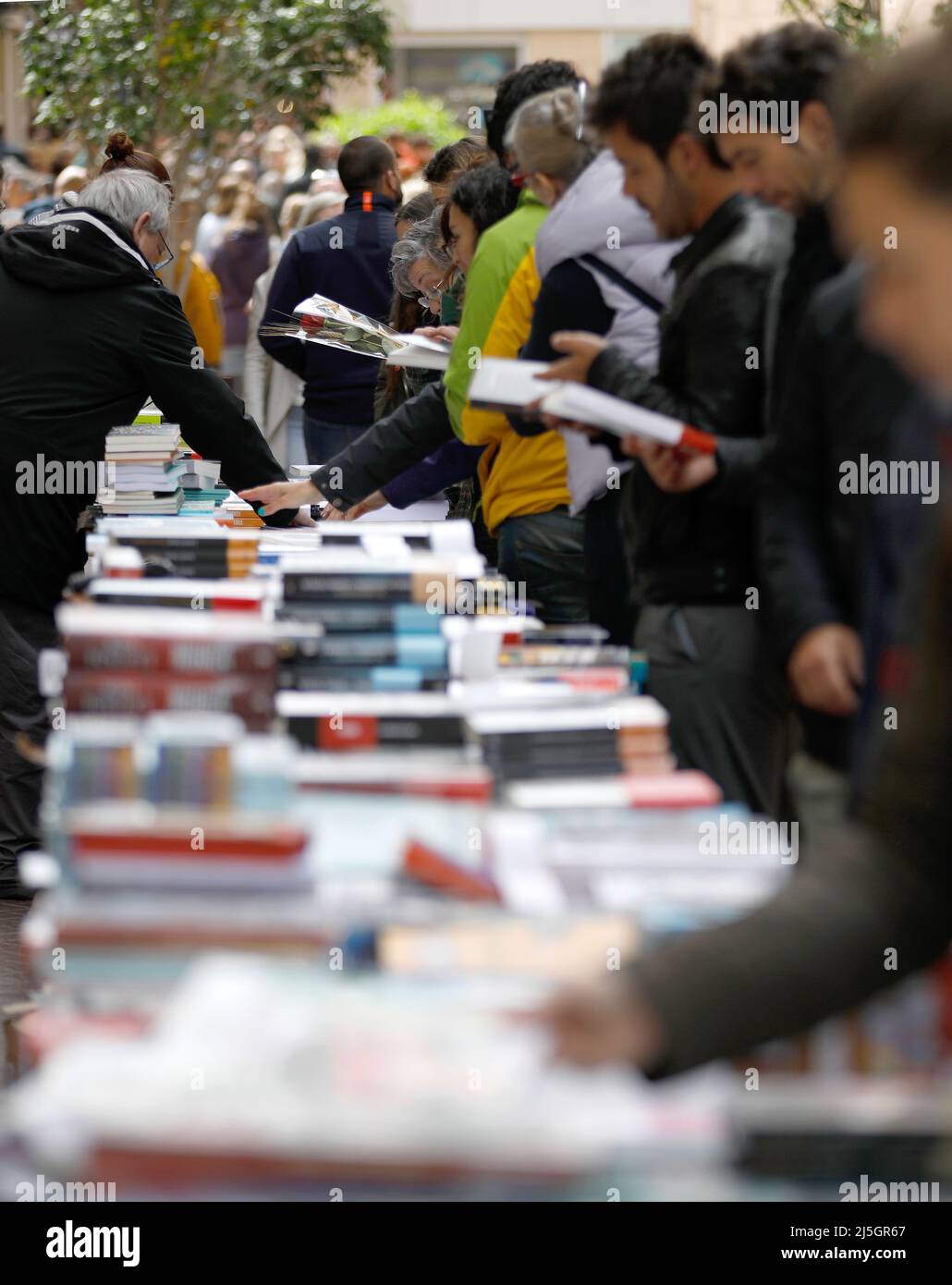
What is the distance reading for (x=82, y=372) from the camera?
5.33m

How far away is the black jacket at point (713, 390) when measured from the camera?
310 centimetres

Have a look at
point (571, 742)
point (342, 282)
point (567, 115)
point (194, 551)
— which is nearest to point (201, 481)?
point (567, 115)

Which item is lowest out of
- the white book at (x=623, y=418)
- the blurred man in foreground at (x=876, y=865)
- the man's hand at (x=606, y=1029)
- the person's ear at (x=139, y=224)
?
the man's hand at (x=606, y=1029)

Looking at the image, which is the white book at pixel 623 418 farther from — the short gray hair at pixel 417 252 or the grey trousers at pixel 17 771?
the grey trousers at pixel 17 771

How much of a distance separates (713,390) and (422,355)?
5.72ft

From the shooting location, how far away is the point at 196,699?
Answer: 2.38 m

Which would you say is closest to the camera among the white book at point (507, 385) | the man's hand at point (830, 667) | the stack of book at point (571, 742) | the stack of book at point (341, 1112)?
the stack of book at point (341, 1112)

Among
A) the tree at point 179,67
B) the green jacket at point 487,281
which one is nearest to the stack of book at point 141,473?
the green jacket at point 487,281

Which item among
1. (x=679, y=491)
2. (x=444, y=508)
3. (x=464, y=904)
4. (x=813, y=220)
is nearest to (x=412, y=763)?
(x=464, y=904)

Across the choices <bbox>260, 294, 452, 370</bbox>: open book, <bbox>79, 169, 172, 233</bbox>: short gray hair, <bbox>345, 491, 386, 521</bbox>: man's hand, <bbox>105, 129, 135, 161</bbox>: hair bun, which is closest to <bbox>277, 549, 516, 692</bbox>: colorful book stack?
<bbox>345, 491, 386, 521</bbox>: man's hand

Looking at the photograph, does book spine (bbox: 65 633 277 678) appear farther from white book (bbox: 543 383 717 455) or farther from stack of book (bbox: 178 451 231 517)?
stack of book (bbox: 178 451 231 517)

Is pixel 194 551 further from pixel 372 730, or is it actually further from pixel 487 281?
pixel 487 281

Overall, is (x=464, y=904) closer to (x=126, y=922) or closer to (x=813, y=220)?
(x=126, y=922)
